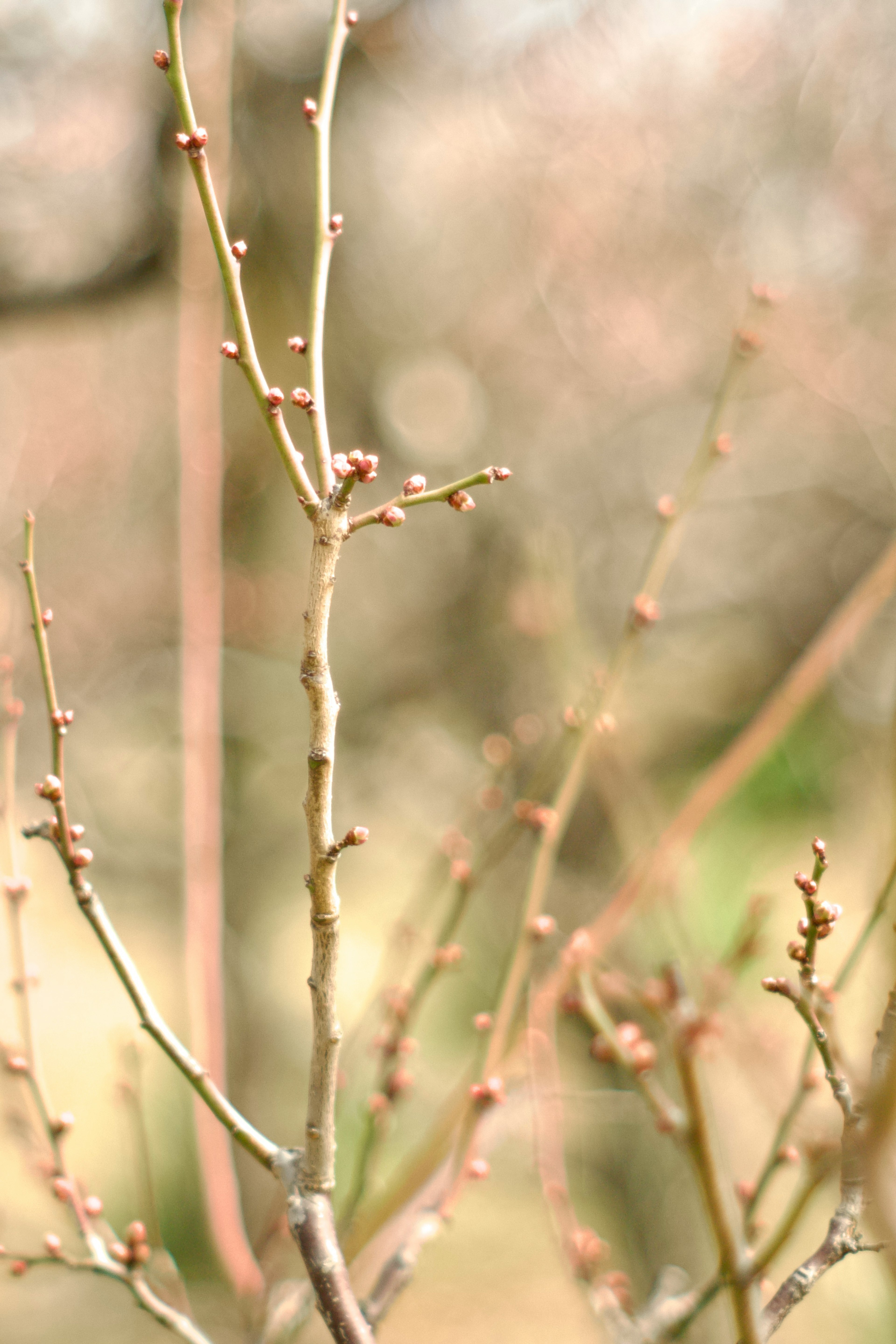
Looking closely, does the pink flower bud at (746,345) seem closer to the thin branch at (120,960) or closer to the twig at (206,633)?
the thin branch at (120,960)

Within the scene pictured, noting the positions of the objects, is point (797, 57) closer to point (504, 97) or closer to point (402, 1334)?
point (504, 97)

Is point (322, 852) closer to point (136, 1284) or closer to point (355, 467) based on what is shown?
point (355, 467)

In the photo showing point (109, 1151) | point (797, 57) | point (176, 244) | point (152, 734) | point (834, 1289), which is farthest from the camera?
point (109, 1151)

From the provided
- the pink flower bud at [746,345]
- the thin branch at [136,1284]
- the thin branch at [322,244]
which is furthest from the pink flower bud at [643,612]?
the thin branch at [136,1284]

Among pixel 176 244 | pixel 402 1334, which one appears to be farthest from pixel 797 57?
pixel 402 1334

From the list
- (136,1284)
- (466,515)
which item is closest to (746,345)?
(136,1284)
